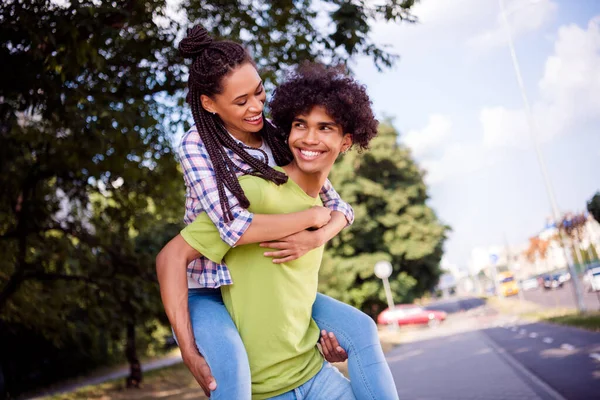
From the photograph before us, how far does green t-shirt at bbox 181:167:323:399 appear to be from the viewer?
8.18ft

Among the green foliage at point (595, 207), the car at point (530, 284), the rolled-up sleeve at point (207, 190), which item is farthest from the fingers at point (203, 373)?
the car at point (530, 284)

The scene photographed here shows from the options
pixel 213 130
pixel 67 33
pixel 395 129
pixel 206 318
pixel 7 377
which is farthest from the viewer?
pixel 395 129

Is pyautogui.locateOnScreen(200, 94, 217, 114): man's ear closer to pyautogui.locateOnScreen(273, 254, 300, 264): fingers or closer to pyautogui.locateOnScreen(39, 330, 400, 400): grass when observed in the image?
pyautogui.locateOnScreen(273, 254, 300, 264): fingers

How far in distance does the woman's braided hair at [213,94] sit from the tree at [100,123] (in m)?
3.65

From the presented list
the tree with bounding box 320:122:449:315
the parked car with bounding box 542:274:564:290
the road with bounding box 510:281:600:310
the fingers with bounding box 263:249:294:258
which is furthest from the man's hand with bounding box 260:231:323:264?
the parked car with bounding box 542:274:564:290

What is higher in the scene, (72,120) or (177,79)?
(177,79)

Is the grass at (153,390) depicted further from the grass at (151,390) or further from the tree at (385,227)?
the tree at (385,227)

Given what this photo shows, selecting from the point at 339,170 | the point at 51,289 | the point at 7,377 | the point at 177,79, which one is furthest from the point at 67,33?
the point at 339,170

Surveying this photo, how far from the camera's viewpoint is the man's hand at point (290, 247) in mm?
2535

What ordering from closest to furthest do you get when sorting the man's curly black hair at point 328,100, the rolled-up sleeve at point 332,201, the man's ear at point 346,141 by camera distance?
the man's curly black hair at point 328,100 → the man's ear at point 346,141 → the rolled-up sleeve at point 332,201

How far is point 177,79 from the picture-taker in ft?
28.1

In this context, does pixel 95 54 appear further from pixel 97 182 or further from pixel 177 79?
pixel 97 182

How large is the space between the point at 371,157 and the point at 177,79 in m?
28.8

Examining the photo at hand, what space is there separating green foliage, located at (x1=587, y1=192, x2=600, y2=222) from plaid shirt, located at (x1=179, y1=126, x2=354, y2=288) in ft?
31.6
